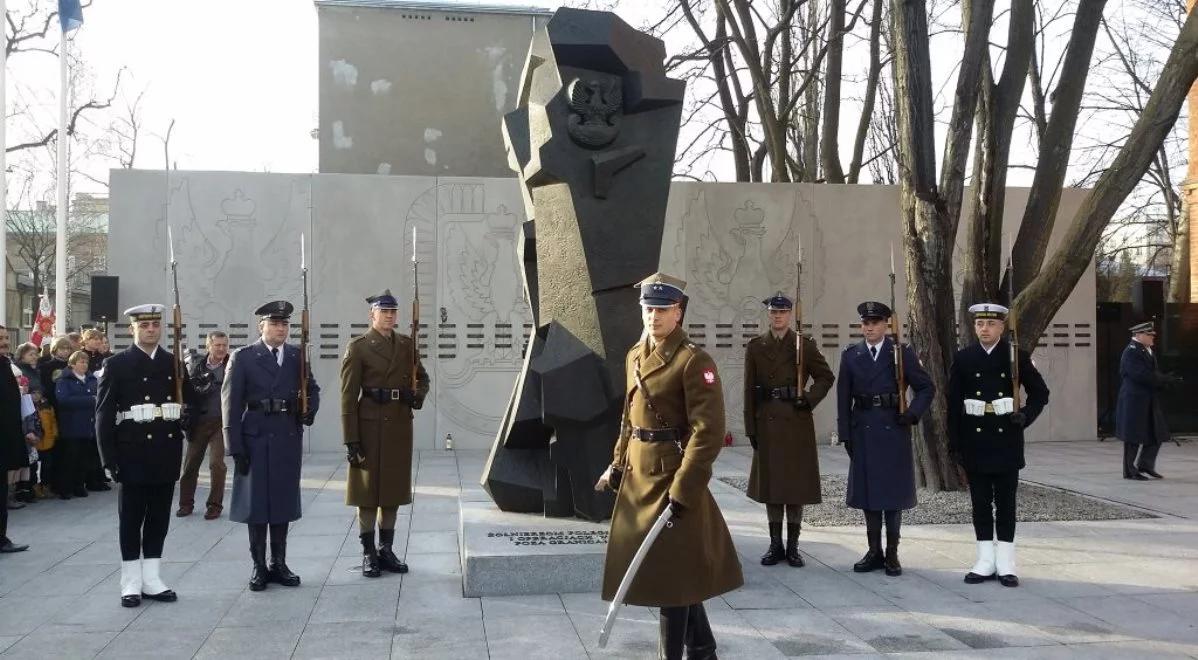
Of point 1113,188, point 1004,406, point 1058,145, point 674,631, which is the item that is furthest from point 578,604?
point 1058,145

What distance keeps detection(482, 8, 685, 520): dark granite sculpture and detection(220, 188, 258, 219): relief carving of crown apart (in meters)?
7.20

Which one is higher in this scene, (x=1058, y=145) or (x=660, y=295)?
(x=1058, y=145)

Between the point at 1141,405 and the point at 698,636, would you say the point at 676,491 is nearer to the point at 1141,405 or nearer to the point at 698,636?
the point at 698,636

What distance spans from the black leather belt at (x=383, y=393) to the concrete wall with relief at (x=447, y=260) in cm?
651

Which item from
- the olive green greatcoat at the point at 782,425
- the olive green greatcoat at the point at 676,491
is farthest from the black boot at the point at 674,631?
the olive green greatcoat at the point at 782,425

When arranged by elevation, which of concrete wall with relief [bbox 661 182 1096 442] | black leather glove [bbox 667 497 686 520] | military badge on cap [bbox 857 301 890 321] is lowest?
black leather glove [bbox 667 497 686 520]

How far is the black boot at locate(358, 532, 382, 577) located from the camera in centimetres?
617

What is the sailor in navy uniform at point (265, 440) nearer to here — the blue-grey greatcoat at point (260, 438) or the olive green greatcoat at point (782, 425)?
the blue-grey greatcoat at point (260, 438)

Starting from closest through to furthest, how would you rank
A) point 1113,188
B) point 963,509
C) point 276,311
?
1. point 276,311
2. point 963,509
3. point 1113,188

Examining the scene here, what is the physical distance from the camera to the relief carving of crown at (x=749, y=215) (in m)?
13.7

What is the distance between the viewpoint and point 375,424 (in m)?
6.21

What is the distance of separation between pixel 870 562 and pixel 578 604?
2.14 metres

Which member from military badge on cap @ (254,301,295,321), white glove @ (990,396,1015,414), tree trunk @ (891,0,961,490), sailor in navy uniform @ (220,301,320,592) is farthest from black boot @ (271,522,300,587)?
tree trunk @ (891,0,961,490)

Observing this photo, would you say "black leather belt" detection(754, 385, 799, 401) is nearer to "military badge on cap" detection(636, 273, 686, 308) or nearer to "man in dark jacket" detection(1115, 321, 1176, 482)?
"military badge on cap" detection(636, 273, 686, 308)
